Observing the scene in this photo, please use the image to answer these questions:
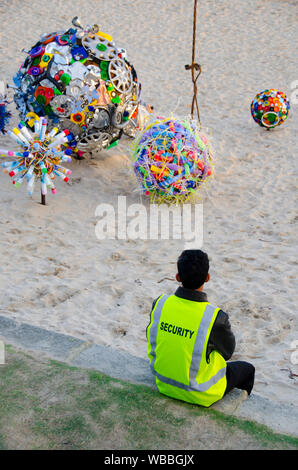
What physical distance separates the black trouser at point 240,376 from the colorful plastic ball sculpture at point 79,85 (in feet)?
12.8

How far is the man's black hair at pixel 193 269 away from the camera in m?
3.00

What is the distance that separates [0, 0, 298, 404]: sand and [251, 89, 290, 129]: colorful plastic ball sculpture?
0.68 feet

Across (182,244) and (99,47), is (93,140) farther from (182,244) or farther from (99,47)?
(182,244)

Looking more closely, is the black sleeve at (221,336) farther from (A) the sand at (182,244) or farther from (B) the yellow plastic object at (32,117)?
(B) the yellow plastic object at (32,117)

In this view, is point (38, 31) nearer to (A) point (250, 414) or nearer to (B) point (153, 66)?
(B) point (153, 66)

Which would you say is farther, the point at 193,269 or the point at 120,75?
the point at 120,75

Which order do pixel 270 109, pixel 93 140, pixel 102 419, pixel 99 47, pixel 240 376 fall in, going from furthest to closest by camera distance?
1. pixel 270 109
2. pixel 93 140
3. pixel 99 47
4. pixel 240 376
5. pixel 102 419

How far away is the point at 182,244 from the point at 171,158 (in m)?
1.02

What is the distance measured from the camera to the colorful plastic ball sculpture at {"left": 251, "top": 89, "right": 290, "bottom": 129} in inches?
345

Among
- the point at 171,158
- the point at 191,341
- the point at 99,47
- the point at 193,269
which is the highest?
the point at 99,47

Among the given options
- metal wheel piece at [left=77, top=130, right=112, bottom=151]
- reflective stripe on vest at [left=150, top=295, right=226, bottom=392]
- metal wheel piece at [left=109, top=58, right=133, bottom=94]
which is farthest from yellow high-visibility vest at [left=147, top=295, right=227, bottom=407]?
metal wheel piece at [left=109, top=58, right=133, bottom=94]

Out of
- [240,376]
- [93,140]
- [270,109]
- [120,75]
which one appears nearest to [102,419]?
[240,376]

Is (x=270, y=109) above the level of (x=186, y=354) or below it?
above

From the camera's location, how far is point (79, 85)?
632 cm
